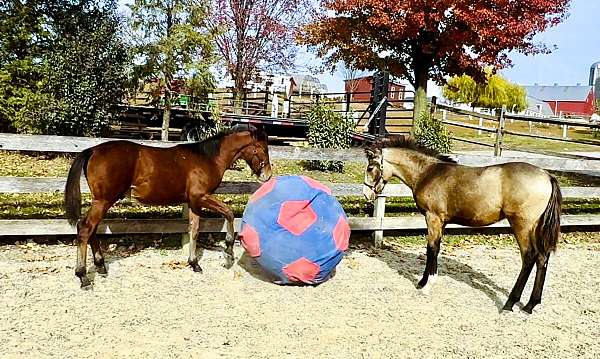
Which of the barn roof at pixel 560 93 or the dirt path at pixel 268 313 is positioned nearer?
the dirt path at pixel 268 313

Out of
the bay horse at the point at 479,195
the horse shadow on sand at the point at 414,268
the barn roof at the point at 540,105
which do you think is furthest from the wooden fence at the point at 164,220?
the barn roof at the point at 540,105

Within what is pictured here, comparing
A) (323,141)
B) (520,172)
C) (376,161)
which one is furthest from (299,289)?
(323,141)

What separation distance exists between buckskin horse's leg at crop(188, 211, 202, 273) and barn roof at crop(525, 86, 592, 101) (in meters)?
74.4

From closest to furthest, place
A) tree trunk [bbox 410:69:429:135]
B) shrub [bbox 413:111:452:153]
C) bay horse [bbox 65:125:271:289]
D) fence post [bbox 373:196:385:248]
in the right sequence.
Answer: bay horse [bbox 65:125:271:289] → fence post [bbox 373:196:385:248] → shrub [bbox 413:111:452:153] → tree trunk [bbox 410:69:429:135]

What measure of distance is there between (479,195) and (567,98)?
76.1 m

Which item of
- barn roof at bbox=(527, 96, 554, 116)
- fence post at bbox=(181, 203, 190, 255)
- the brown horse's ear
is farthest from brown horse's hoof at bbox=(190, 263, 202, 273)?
barn roof at bbox=(527, 96, 554, 116)

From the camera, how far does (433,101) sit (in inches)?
555

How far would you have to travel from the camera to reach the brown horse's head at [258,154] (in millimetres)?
5332

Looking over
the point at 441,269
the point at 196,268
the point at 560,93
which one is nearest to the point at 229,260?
the point at 196,268

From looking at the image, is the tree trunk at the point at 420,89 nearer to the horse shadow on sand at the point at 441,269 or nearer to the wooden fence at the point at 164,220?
the wooden fence at the point at 164,220

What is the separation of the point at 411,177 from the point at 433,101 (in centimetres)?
946

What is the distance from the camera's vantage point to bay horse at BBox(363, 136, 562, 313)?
14.6ft

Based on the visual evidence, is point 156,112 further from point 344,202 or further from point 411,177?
point 411,177

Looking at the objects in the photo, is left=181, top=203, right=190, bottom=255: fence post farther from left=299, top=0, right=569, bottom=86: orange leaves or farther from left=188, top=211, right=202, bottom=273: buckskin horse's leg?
left=299, top=0, right=569, bottom=86: orange leaves
